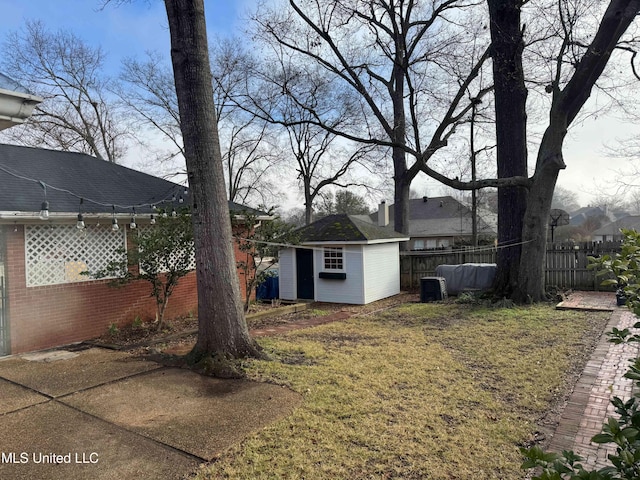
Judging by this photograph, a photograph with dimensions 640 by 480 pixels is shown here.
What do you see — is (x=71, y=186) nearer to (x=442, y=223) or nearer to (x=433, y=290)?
(x=433, y=290)

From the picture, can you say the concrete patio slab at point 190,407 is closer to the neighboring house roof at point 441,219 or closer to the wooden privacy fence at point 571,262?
the wooden privacy fence at point 571,262

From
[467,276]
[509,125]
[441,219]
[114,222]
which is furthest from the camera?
[441,219]

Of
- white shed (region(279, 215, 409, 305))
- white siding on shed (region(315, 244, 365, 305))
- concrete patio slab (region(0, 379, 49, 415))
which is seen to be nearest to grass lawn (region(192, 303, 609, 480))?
concrete patio slab (region(0, 379, 49, 415))

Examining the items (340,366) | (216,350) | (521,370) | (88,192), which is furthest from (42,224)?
(521,370)

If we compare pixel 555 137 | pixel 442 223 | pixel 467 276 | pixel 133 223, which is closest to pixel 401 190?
pixel 467 276

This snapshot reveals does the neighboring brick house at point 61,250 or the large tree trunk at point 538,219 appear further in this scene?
the large tree trunk at point 538,219

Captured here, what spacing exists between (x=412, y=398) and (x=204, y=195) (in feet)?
12.7

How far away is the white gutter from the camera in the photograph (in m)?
2.44

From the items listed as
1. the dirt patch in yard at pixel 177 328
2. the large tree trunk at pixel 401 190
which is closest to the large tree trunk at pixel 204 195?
the dirt patch in yard at pixel 177 328

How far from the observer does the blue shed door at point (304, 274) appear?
44.5ft

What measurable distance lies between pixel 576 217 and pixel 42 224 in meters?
74.4

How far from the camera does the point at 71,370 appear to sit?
19.7 ft

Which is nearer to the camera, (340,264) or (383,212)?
(340,264)

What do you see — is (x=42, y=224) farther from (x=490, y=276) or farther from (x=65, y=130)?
(x=65, y=130)
